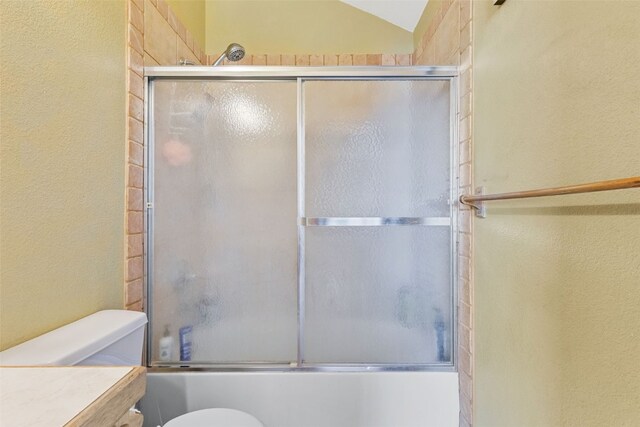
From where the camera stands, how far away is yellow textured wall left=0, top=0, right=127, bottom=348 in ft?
2.72

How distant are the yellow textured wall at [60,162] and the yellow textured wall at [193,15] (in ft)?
2.23

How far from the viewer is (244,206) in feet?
4.88

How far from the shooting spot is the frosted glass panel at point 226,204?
4.86 ft

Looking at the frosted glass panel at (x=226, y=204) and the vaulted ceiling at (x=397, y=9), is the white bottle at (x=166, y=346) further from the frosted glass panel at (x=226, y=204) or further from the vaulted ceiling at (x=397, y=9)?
the vaulted ceiling at (x=397, y=9)

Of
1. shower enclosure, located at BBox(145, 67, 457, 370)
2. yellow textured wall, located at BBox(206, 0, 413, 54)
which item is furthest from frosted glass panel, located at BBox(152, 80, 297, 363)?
yellow textured wall, located at BBox(206, 0, 413, 54)

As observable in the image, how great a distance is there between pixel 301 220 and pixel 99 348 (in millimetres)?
851

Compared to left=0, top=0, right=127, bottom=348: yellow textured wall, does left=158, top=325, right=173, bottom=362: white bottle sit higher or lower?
lower

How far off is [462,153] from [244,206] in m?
1.00

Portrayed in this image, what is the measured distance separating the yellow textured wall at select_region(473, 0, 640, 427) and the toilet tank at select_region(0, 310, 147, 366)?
1274 millimetres

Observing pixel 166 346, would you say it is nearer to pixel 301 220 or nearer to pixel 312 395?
pixel 312 395

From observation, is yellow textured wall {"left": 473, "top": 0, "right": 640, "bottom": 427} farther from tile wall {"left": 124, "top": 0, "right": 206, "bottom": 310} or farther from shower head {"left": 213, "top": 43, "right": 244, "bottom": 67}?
tile wall {"left": 124, "top": 0, "right": 206, "bottom": 310}

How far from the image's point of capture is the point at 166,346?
1.49 meters

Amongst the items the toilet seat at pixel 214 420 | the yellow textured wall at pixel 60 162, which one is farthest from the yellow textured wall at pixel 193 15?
the toilet seat at pixel 214 420

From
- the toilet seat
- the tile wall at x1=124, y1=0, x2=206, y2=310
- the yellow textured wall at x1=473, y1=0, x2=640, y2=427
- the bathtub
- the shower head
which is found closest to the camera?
the yellow textured wall at x1=473, y1=0, x2=640, y2=427
